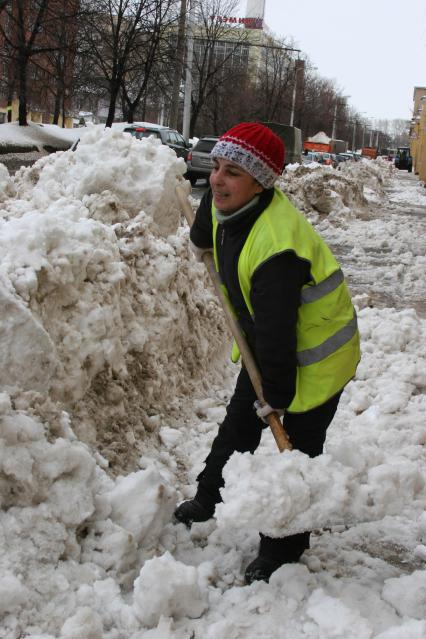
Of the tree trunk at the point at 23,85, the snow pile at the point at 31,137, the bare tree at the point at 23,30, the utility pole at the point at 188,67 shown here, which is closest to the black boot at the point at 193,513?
the snow pile at the point at 31,137

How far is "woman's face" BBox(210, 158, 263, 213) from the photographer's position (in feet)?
8.20

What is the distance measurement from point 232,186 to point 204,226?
20.8 inches

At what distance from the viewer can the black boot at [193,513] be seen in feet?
9.69

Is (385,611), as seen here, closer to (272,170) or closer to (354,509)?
(354,509)

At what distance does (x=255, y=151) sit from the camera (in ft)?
8.04

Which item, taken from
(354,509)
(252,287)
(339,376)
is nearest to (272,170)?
(252,287)

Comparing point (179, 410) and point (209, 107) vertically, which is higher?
point (209, 107)

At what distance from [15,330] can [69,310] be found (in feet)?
1.70

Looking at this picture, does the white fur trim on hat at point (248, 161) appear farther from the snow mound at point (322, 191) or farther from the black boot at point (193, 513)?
the snow mound at point (322, 191)

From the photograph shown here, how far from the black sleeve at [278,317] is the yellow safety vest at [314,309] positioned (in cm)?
5

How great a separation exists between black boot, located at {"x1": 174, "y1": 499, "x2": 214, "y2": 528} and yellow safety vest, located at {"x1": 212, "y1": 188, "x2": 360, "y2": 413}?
70 centimetres

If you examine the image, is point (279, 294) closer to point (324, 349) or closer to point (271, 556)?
point (324, 349)

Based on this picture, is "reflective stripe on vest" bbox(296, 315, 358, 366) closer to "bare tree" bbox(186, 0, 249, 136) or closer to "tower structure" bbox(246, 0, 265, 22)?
"bare tree" bbox(186, 0, 249, 136)

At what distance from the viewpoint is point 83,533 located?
261cm
